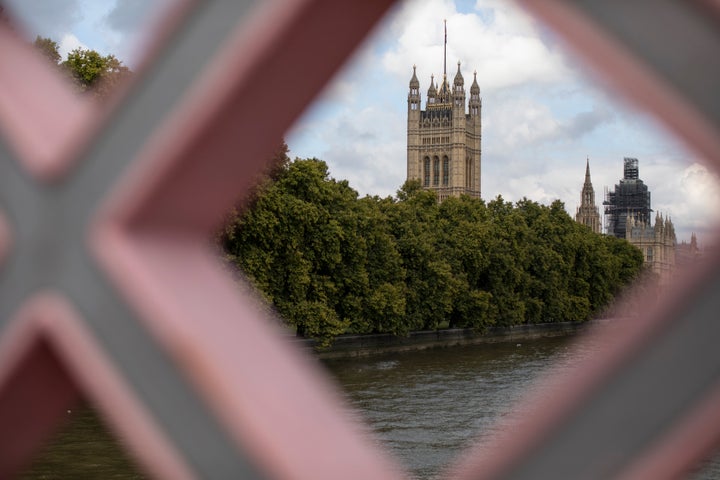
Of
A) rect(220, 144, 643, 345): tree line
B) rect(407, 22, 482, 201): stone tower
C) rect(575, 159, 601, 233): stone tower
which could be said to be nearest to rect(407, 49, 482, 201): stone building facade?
rect(407, 22, 482, 201): stone tower

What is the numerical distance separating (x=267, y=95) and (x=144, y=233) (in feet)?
0.47

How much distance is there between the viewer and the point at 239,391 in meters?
0.65

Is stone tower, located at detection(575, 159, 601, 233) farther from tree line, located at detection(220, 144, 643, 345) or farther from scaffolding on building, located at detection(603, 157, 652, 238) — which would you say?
tree line, located at detection(220, 144, 643, 345)

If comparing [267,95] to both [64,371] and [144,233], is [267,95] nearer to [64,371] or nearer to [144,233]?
[144,233]

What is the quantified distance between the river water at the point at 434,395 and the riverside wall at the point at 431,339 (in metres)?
0.51

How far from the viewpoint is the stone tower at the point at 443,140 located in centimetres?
10506

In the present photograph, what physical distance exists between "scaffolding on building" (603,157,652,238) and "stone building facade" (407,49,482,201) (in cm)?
1525

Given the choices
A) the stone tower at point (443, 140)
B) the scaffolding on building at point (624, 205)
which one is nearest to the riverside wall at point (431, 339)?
the scaffolding on building at point (624, 205)

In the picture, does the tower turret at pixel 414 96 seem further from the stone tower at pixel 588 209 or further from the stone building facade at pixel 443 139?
the stone tower at pixel 588 209

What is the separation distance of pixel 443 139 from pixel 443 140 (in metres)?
0.11

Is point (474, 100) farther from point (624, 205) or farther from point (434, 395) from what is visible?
point (434, 395)

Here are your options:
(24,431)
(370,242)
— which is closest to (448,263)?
(370,242)

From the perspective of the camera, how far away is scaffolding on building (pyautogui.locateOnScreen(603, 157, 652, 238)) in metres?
97.7

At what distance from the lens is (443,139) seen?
4154 inches
